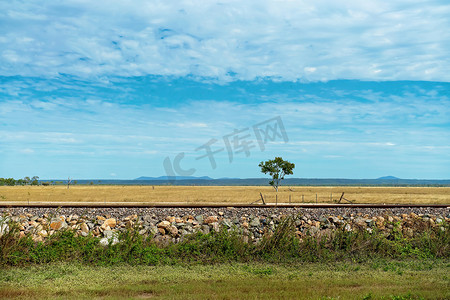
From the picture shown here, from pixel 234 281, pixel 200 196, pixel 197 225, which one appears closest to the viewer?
pixel 234 281

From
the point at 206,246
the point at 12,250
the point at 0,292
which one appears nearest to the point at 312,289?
the point at 206,246

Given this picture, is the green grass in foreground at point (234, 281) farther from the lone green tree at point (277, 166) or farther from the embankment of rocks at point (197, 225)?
the lone green tree at point (277, 166)

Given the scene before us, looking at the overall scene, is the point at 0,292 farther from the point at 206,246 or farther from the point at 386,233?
the point at 386,233

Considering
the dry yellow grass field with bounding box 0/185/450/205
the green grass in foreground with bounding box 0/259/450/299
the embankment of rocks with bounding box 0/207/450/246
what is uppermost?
the embankment of rocks with bounding box 0/207/450/246

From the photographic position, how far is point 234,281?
8.82 m

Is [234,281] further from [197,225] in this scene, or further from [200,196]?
[200,196]

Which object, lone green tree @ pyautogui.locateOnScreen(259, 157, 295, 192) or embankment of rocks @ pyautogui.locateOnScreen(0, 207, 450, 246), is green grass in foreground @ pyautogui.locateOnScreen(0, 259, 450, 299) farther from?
lone green tree @ pyautogui.locateOnScreen(259, 157, 295, 192)

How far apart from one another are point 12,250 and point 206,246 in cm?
501

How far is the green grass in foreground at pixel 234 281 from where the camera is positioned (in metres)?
7.85

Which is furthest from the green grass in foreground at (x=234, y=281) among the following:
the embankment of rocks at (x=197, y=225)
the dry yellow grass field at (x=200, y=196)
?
the dry yellow grass field at (x=200, y=196)

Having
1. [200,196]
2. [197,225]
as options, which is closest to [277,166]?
[200,196]

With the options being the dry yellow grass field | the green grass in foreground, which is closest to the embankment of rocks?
the green grass in foreground

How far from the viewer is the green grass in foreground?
7.85 m

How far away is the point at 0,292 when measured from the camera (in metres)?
7.93
